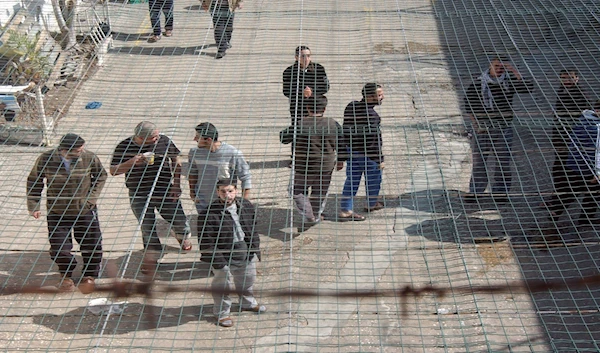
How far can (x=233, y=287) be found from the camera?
9.96ft

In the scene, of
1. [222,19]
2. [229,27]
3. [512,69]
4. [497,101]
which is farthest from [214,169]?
[222,19]

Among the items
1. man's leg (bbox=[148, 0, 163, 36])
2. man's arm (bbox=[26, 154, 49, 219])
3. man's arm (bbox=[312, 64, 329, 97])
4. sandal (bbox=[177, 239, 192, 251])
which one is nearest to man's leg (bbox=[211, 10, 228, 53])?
man's leg (bbox=[148, 0, 163, 36])

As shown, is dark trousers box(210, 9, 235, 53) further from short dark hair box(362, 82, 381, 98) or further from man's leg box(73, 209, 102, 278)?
man's leg box(73, 209, 102, 278)

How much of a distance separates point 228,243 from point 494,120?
167 centimetres

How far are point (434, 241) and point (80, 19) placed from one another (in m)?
3.65

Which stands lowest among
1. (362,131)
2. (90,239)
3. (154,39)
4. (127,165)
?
(154,39)

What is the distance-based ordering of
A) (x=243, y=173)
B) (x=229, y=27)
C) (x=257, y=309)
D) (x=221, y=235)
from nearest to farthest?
(x=221, y=235) → (x=257, y=309) → (x=243, y=173) → (x=229, y=27)

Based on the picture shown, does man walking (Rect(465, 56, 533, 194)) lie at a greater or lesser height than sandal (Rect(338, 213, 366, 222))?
greater

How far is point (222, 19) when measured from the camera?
5.24 meters

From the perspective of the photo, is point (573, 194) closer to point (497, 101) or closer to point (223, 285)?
point (497, 101)

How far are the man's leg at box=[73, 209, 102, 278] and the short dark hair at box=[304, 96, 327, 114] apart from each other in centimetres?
127

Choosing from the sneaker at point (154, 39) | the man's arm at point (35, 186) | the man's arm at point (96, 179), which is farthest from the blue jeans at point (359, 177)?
the sneaker at point (154, 39)

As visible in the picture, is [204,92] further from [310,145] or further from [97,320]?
[97,320]

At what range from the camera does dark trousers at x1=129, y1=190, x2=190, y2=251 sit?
10.9ft
